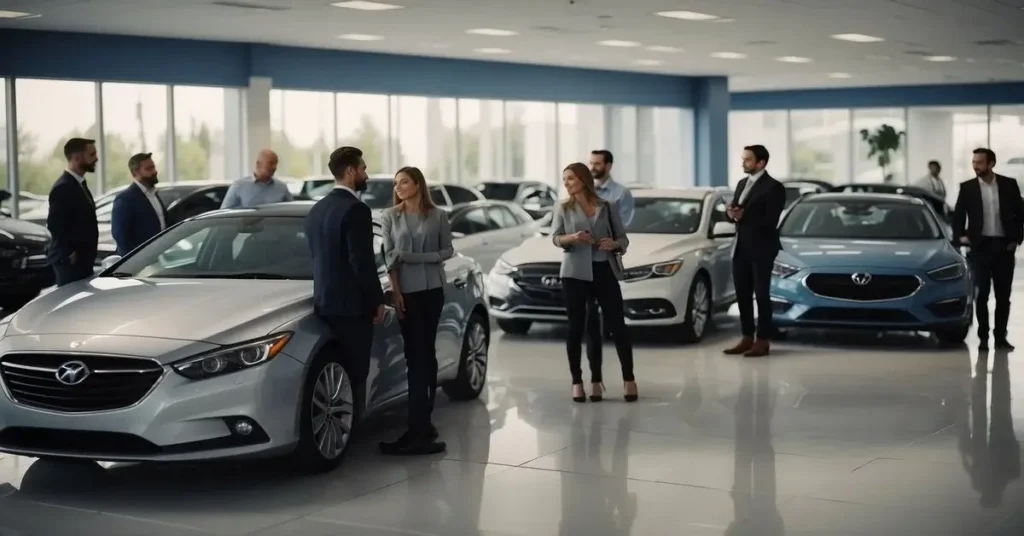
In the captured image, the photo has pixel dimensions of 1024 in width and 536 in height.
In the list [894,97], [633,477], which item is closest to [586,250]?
[633,477]

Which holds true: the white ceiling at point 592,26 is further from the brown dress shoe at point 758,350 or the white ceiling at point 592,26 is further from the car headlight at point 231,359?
the car headlight at point 231,359

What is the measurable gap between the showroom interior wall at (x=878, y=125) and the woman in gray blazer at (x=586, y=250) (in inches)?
1236

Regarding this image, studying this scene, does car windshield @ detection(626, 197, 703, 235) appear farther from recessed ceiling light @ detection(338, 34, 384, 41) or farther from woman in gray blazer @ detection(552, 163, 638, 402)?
recessed ceiling light @ detection(338, 34, 384, 41)

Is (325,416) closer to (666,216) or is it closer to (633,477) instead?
(633,477)

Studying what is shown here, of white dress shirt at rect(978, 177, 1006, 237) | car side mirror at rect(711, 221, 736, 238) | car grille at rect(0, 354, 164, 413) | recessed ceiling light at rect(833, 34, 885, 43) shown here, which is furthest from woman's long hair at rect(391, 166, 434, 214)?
recessed ceiling light at rect(833, 34, 885, 43)

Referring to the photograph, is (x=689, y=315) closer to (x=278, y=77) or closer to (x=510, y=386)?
(x=510, y=386)

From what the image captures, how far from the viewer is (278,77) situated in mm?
22406

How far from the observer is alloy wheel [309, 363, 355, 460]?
21.0ft

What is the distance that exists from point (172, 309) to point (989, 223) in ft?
23.6

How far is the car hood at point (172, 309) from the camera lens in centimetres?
608

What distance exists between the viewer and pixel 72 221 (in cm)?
880

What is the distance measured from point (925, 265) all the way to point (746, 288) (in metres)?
1.57

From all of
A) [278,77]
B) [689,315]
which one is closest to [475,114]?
[278,77]

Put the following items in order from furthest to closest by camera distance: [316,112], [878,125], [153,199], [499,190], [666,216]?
[878,125]
[316,112]
[499,190]
[666,216]
[153,199]
